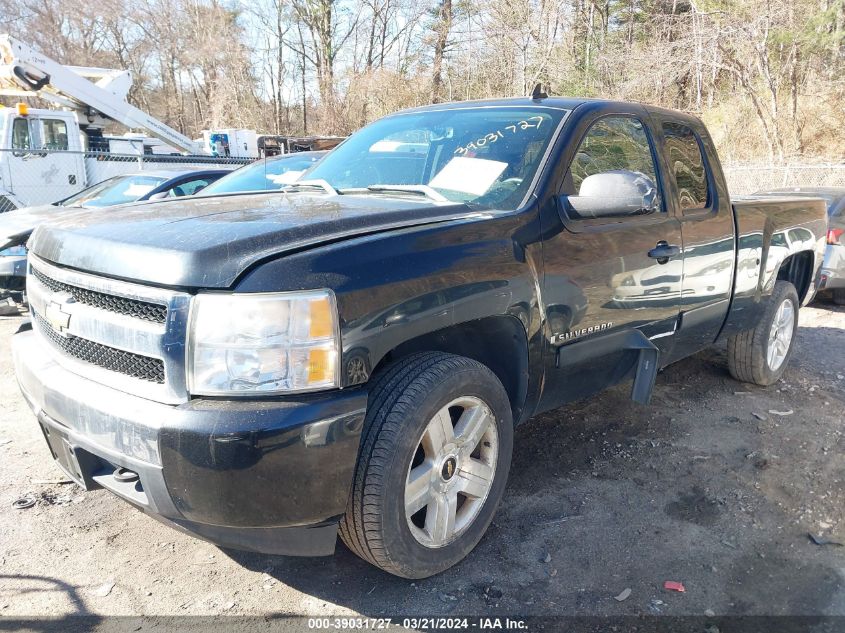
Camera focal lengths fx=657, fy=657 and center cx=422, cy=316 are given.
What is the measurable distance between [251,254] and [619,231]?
191cm

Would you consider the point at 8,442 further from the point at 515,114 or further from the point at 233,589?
the point at 515,114

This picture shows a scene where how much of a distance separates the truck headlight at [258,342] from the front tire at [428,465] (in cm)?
35

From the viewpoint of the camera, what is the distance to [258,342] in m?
2.02

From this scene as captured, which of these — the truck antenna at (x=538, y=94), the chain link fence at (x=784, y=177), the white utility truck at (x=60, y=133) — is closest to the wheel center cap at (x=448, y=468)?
the truck antenna at (x=538, y=94)

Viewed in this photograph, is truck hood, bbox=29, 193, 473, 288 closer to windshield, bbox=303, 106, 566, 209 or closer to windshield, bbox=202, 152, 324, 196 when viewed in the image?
windshield, bbox=303, 106, 566, 209

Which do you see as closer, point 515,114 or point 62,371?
point 62,371

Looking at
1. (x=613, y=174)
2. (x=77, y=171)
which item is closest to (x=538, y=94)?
(x=613, y=174)

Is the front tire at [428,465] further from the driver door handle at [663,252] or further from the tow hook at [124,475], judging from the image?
the driver door handle at [663,252]

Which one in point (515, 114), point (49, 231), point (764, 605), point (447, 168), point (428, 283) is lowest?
point (764, 605)

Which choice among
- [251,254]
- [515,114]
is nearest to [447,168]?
[515,114]

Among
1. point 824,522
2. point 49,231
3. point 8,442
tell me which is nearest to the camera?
point 49,231

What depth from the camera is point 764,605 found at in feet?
8.41

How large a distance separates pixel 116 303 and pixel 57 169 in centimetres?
1337

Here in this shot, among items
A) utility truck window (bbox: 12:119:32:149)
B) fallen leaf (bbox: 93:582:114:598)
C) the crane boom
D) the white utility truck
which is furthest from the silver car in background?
the crane boom
